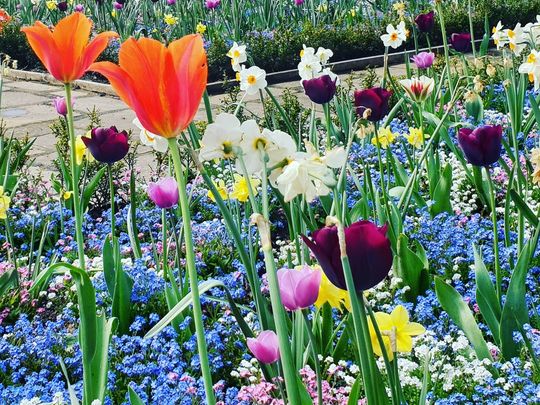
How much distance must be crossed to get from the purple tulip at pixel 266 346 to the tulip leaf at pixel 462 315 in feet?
2.47

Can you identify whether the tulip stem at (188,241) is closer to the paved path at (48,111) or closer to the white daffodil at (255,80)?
the white daffodil at (255,80)

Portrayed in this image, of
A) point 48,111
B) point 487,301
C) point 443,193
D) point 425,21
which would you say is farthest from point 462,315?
point 48,111

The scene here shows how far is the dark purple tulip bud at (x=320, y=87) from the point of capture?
8.24 feet

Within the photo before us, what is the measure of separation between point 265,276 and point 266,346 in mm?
1233

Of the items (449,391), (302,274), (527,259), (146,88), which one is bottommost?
(449,391)

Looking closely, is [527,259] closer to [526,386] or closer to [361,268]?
[526,386]

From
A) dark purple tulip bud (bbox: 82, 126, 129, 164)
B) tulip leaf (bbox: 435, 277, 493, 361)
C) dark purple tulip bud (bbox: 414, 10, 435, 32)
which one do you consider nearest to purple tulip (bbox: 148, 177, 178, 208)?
dark purple tulip bud (bbox: 82, 126, 129, 164)

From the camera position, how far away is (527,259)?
2.02 m

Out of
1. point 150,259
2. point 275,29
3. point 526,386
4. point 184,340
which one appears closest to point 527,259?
point 526,386

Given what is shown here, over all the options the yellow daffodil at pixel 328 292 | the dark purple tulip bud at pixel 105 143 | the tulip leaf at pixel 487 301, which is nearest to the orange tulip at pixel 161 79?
the yellow daffodil at pixel 328 292

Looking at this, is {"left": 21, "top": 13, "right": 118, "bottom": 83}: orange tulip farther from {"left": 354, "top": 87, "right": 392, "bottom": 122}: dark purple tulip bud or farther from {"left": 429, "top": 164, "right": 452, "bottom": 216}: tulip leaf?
{"left": 429, "top": 164, "right": 452, "bottom": 216}: tulip leaf

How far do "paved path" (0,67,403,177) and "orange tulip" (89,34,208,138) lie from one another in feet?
11.1

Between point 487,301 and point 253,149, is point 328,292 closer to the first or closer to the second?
point 253,149

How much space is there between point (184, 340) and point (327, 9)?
6.77 meters
